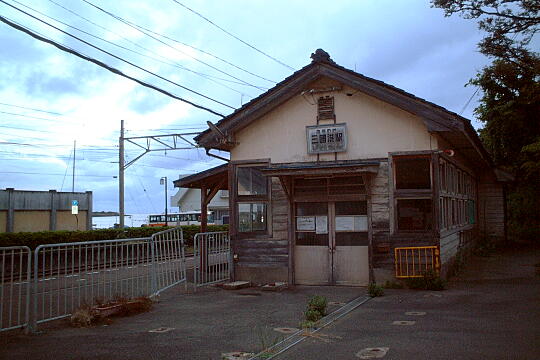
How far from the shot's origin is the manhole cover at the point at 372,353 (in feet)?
19.6

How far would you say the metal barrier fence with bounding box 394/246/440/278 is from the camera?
36.5ft

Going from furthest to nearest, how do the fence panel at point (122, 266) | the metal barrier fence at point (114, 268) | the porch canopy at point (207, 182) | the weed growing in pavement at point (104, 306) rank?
1. the porch canopy at point (207, 182)
2. the fence panel at point (122, 266)
3. the metal barrier fence at point (114, 268)
4. the weed growing in pavement at point (104, 306)

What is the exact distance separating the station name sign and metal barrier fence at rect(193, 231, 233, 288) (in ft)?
11.1

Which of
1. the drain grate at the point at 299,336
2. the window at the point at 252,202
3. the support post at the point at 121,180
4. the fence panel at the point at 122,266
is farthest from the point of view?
the support post at the point at 121,180

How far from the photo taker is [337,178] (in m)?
12.2

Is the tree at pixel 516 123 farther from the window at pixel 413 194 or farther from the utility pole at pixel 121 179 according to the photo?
the utility pole at pixel 121 179

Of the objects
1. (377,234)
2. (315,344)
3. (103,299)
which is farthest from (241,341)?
(377,234)

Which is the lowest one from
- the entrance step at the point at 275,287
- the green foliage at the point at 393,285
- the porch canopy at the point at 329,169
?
the entrance step at the point at 275,287

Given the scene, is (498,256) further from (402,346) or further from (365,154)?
(402,346)

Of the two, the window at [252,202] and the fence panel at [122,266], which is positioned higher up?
the window at [252,202]

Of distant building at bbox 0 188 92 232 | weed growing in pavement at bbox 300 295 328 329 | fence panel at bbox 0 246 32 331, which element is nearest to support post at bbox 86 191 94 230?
distant building at bbox 0 188 92 232

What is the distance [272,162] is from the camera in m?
12.8

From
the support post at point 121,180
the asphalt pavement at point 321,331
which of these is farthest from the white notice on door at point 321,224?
the support post at point 121,180

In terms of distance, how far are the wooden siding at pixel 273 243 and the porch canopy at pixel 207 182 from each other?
1765mm
